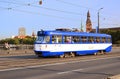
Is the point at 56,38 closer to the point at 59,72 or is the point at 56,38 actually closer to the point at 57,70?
the point at 57,70

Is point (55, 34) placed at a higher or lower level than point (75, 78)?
higher

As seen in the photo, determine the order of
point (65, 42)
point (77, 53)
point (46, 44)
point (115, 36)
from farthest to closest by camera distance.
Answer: point (115, 36) < point (77, 53) < point (65, 42) < point (46, 44)

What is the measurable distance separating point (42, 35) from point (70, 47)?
3.56m

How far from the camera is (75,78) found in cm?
1540

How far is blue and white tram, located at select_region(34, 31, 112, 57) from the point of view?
31125 mm

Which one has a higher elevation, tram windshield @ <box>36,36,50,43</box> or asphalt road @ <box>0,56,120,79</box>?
tram windshield @ <box>36,36,50,43</box>

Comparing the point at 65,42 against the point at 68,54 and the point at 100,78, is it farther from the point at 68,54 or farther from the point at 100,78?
the point at 100,78

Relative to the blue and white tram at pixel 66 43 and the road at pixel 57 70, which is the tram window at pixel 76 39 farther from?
the road at pixel 57 70

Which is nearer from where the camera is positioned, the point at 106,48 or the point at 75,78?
the point at 75,78

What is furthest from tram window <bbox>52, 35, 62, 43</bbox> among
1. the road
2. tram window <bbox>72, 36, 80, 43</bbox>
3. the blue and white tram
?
the road

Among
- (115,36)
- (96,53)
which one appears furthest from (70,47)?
(115,36)

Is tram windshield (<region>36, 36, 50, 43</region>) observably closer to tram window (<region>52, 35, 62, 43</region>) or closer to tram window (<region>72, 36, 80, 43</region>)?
tram window (<region>52, 35, 62, 43</region>)

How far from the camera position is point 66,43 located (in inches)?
1304

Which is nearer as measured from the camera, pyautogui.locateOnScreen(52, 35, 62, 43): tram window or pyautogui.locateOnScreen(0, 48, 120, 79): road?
pyautogui.locateOnScreen(0, 48, 120, 79): road
